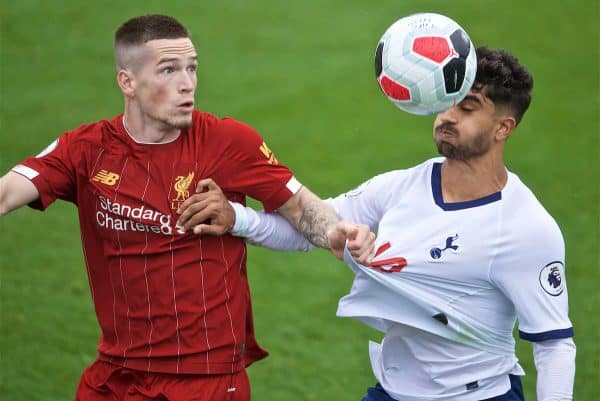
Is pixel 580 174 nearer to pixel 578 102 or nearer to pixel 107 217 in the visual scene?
pixel 578 102

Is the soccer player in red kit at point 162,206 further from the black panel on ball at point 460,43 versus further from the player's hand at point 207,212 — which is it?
the black panel on ball at point 460,43

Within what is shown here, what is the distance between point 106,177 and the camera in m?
5.88

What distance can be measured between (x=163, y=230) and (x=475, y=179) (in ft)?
4.92

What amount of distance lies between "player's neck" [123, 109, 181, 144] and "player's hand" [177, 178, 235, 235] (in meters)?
0.30

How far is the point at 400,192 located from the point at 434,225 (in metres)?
0.28

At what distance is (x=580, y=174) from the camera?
12.4 metres

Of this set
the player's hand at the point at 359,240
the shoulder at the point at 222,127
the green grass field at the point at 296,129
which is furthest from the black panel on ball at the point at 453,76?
the green grass field at the point at 296,129

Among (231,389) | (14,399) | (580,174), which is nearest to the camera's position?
(231,389)

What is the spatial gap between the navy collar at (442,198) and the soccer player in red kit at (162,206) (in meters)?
0.55

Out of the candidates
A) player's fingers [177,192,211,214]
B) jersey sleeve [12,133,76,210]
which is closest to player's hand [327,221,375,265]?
player's fingers [177,192,211,214]

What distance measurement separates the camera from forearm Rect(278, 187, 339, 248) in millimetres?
5863

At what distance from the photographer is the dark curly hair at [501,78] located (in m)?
5.55

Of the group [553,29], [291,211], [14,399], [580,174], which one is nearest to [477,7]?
[553,29]

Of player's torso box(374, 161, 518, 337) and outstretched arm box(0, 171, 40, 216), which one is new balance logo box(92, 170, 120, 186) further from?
player's torso box(374, 161, 518, 337)
